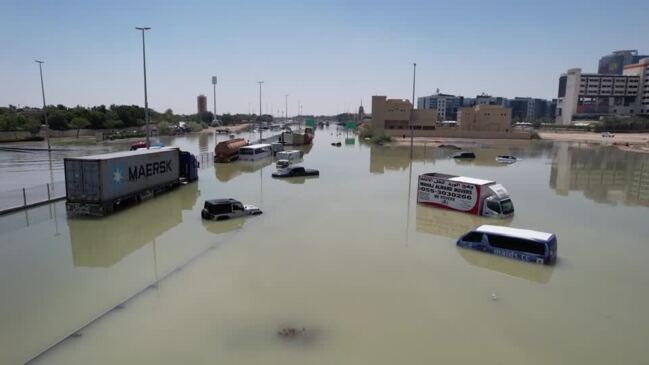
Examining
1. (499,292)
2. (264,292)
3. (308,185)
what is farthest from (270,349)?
(308,185)

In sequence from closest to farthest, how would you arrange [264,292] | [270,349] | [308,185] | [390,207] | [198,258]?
[270,349] < [264,292] < [198,258] < [390,207] < [308,185]

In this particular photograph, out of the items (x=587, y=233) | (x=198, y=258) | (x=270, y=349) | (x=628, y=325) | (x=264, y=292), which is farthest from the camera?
(x=587, y=233)

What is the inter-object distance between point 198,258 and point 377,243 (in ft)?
26.2

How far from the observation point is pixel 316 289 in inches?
555

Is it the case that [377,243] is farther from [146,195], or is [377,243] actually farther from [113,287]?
[146,195]

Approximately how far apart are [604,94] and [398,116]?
394 ft

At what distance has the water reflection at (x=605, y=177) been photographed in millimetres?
33094

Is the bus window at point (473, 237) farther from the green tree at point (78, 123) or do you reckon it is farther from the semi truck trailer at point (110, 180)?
the green tree at point (78, 123)

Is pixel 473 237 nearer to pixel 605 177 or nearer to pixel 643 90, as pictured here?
pixel 605 177

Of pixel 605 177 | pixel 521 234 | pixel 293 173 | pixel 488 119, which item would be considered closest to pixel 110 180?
pixel 293 173

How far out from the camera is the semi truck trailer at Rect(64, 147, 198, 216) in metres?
22.5

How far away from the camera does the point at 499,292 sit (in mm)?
14227

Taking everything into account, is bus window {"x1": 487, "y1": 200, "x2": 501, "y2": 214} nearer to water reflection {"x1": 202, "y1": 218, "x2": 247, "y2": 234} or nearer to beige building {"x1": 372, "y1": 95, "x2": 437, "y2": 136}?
water reflection {"x1": 202, "y1": 218, "x2": 247, "y2": 234}

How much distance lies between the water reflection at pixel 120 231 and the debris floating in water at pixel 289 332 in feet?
29.5
